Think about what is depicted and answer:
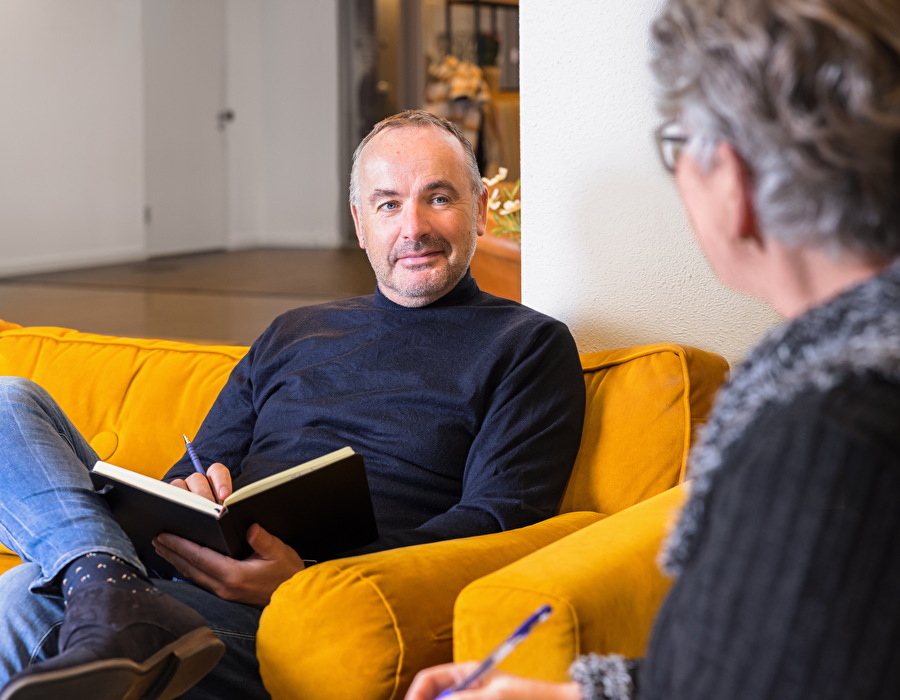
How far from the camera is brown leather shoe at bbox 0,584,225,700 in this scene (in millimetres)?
1123

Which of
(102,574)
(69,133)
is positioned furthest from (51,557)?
(69,133)

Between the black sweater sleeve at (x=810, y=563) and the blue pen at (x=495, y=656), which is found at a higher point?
the black sweater sleeve at (x=810, y=563)

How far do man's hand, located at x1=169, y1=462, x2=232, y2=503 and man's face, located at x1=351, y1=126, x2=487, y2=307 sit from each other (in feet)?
1.55

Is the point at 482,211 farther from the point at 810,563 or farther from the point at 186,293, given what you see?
the point at 186,293

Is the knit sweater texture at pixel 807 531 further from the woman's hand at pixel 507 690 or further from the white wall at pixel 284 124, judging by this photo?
the white wall at pixel 284 124

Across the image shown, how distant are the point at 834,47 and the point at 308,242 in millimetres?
9336

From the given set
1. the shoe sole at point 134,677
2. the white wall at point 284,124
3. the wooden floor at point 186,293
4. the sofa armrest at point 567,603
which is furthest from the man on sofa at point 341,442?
the white wall at point 284,124

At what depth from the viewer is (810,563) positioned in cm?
60

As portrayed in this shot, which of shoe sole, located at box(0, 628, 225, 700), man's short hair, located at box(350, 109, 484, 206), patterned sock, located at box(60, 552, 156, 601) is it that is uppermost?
man's short hair, located at box(350, 109, 484, 206)

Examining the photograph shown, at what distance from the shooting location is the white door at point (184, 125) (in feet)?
27.9

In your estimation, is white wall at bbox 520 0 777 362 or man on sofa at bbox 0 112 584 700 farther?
white wall at bbox 520 0 777 362

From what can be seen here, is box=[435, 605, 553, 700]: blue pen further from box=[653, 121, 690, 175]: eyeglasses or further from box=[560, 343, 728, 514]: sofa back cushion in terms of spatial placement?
box=[560, 343, 728, 514]: sofa back cushion

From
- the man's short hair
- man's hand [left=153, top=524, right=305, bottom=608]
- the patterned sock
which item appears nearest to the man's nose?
the man's short hair

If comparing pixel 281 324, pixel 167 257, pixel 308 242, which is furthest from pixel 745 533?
pixel 308 242
